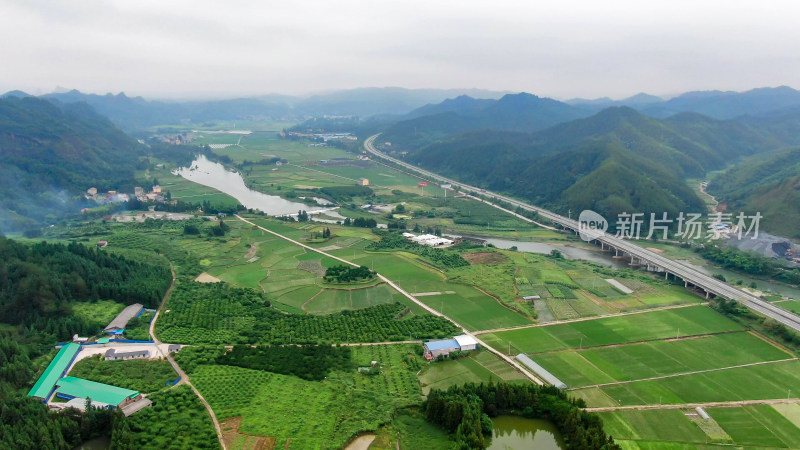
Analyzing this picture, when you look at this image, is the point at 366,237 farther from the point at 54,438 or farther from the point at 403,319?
the point at 54,438

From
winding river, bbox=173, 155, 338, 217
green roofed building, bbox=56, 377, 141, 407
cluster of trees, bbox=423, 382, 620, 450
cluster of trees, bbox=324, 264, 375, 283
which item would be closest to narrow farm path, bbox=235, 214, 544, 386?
cluster of trees, bbox=324, 264, 375, 283

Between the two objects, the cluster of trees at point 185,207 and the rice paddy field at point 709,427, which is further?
the cluster of trees at point 185,207

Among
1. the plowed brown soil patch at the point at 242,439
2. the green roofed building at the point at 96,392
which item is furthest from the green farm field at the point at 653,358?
the green roofed building at the point at 96,392

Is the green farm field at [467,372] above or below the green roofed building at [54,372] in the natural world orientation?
below

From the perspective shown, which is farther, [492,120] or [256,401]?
[492,120]

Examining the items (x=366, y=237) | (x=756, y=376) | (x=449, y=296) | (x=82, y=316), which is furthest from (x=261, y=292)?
(x=756, y=376)

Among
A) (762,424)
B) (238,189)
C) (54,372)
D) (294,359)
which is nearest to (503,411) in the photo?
(294,359)

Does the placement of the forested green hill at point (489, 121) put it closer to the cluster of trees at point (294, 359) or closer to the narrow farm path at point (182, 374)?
the narrow farm path at point (182, 374)
